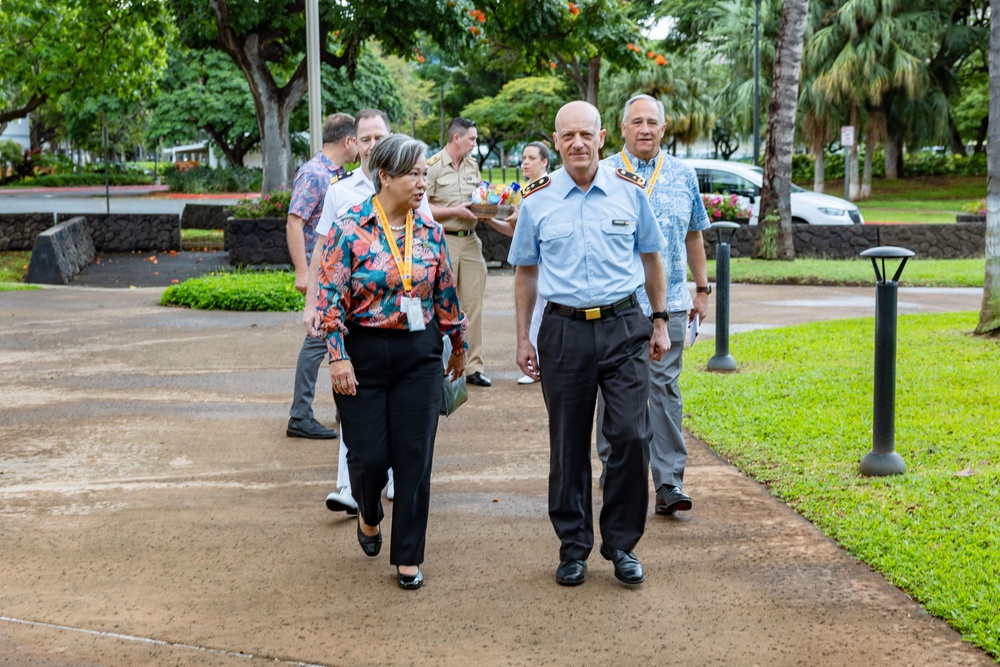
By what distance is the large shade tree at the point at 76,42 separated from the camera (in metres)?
21.6

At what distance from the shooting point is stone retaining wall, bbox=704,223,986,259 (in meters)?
19.7

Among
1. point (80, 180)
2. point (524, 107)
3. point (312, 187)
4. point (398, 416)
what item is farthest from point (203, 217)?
point (80, 180)

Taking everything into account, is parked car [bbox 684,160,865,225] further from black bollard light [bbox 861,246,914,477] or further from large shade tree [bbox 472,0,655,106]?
black bollard light [bbox 861,246,914,477]

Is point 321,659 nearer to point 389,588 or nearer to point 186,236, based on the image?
point 389,588

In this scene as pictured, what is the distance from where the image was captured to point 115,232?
21922 mm

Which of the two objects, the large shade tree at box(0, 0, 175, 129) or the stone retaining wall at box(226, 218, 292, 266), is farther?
the large shade tree at box(0, 0, 175, 129)

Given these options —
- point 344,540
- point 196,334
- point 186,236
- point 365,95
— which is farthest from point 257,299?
point 365,95

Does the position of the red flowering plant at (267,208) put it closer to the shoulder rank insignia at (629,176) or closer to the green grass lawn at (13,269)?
the green grass lawn at (13,269)

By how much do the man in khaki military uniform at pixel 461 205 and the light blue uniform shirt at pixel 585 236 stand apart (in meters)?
3.13

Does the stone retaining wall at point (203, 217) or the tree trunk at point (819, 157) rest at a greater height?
the tree trunk at point (819, 157)

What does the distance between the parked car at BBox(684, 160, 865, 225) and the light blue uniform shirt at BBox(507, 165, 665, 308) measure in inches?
681

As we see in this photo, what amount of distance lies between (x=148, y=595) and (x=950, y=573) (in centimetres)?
312

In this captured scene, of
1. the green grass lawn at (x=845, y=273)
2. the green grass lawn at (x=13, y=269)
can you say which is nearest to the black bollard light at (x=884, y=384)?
the green grass lawn at (x=845, y=273)

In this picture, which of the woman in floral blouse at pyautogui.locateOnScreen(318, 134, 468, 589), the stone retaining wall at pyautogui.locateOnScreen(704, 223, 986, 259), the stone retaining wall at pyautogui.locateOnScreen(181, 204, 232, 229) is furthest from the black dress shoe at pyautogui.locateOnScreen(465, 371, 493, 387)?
the stone retaining wall at pyautogui.locateOnScreen(181, 204, 232, 229)
